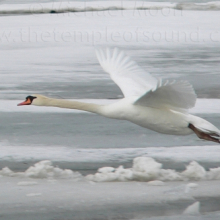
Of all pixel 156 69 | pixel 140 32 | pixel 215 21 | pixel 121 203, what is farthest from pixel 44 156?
pixel 215 21

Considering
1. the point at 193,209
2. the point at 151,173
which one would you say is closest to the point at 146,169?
the point at 151,173

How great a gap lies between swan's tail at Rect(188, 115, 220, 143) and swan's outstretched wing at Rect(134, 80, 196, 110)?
160 mm

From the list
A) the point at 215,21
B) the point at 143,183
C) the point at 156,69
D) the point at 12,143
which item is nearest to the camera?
the point at 143,183

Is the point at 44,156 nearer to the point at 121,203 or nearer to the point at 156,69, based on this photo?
the point at 121,203

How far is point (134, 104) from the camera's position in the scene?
529 cm

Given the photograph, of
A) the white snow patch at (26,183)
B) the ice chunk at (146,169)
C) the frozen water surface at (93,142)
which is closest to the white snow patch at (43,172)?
the frozen water surface at (93,142)

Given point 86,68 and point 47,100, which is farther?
point 86,68

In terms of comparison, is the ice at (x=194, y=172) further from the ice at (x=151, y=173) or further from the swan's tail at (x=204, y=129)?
the swan's tail at (x=204, y=129)

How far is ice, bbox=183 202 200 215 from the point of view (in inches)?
166

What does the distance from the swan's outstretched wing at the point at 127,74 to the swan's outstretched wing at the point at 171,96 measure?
415 mm

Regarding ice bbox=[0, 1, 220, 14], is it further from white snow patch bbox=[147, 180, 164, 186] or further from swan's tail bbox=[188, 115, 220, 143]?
white snow patch bbox=[147, 180, 164, 186]

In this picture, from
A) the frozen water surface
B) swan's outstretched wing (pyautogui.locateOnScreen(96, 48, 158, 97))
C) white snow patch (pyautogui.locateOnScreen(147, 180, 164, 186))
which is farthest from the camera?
swan's outstretched wing (pyautogui.locateOnScreen(96, 48, 158, 97))

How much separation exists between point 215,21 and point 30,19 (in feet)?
14.6

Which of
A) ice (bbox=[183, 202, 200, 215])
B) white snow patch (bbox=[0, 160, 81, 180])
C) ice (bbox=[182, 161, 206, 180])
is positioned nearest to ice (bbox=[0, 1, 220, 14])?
white snow patch (bbox=[0, 160, 81, 180])
